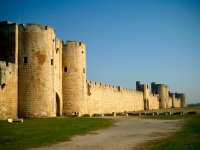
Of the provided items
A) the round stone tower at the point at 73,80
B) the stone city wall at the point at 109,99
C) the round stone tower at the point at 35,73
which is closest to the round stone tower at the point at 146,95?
the stone city wall at the point at 109,99

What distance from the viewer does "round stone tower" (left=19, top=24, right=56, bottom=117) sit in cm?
2398

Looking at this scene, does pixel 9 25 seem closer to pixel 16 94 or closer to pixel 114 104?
pixel 16 94

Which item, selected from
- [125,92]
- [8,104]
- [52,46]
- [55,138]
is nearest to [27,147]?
[55,138]

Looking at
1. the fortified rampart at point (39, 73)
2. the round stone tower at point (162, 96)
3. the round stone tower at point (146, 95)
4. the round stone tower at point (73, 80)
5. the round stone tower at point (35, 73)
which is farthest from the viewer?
the round stone tower at point (162, 96)

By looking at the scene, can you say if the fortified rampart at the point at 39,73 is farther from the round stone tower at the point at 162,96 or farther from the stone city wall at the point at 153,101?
the round stone tower at the point at 162,96

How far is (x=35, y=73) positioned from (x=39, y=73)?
34 cm

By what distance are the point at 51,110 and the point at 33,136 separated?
12.8m

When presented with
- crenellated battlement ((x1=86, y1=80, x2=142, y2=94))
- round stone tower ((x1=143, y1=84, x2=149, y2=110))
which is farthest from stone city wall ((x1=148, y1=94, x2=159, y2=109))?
crenellated battlement ((x1=86, y1=80, x2=142, y2=94))

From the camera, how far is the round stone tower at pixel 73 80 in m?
30.2

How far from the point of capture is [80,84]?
31141 millimetres

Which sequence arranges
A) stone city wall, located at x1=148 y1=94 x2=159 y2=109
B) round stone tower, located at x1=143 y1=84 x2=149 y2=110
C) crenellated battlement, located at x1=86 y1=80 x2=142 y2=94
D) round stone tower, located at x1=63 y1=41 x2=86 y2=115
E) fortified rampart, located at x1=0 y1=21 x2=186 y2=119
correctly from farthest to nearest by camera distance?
stone city wall, located at x1=148 y1=94 x2=159 y2=109
round stone tower, located at x1=143 y1=84 x2=149 y2=110
crenellated battlement, located at x1=86 y1=80 x2=142 y2=94
round stone tower, located at x1=63 y1=41 x2=86 y2=115
fortified rampart, located at x1=0 y1=21 x2=186 y2=119

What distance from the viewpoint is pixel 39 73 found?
975 inches

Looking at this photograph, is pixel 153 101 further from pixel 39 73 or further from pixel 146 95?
pixel 39 73

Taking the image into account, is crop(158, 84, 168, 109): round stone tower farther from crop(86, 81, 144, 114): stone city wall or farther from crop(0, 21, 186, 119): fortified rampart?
crop(0, 21, 186, 119): fortified rampart
